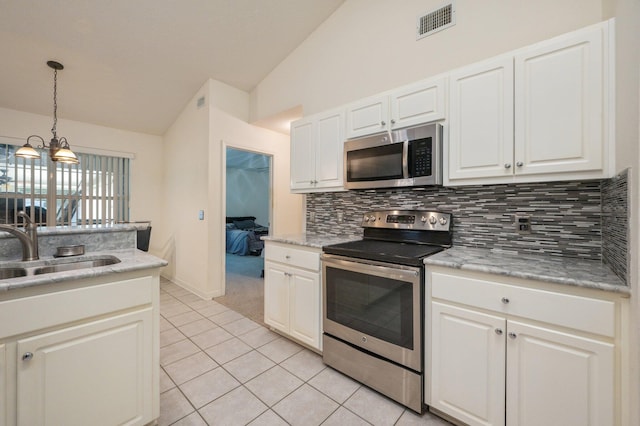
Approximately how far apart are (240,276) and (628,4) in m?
4.83

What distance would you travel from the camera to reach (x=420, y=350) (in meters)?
1.58

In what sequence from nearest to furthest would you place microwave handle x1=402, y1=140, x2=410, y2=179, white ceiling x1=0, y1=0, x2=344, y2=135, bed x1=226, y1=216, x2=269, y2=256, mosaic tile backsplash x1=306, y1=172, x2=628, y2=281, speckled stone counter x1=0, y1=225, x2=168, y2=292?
speckled stone counter x1=0, y1=225, x2=168, y2=292
mosaic tile backsplash x1=306, y1=172, x2=628, y2=281
microwave handle x1=402, y1=140, x2=410, y2=179
white ceiling x1=0, y1=0, x2=344, y2=135
bed x1=226, y1=216, x2=269, y2=256

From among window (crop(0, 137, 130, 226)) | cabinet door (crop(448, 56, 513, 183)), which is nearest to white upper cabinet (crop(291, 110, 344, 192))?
cabinet door (crop(448, 56, 513, 183))

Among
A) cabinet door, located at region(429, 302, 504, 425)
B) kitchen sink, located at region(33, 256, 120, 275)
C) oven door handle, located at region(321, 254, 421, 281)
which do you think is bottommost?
cabinet door, located at region(429, 302, 504, 425)

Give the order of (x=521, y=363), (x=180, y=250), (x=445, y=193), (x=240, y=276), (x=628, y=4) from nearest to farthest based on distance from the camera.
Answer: (x=628, y=4) → (x=521, y=363) → (x=445, y=193) → (x=180, y=250) → (x=240, y=276)

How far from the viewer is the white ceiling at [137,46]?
2.56 m

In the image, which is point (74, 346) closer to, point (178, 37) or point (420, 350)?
point (420, 350)

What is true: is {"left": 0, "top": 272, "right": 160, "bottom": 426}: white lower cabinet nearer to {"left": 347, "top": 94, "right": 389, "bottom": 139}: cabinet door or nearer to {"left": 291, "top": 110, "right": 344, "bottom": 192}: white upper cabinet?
{"left": 291, "top": 110, "right": 344, "bottom": 192}: white upper cabinet

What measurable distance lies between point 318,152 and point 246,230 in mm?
4992

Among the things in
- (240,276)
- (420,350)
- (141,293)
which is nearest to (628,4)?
(420,350)

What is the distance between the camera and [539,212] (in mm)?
1718

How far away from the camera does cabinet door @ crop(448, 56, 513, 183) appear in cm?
160

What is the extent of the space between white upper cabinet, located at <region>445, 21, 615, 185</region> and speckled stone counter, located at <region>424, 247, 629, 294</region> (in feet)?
1.51

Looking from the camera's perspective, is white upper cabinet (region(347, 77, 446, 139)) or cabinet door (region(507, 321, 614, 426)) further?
white upper cabinet (region(347, 77, 446, 139))
